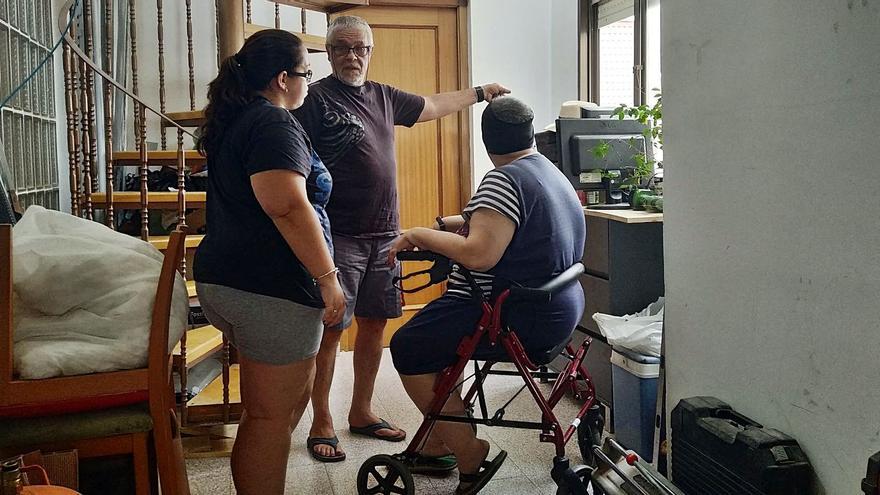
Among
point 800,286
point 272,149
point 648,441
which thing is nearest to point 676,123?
point 800,286

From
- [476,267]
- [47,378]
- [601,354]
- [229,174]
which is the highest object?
[229,174]

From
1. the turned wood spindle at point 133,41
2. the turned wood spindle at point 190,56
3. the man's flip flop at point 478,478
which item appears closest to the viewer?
the man's flip flop at point 478,478

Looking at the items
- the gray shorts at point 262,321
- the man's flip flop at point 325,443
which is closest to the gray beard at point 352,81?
the gray shorts at point 262,321

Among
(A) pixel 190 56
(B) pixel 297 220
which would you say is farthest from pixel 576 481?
(A) pixel 190 56

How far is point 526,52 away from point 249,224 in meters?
3.04

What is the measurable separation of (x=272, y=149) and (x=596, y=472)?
107cm

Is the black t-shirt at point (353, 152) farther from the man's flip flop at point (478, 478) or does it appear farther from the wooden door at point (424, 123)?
the wooden door at point (424, 123)

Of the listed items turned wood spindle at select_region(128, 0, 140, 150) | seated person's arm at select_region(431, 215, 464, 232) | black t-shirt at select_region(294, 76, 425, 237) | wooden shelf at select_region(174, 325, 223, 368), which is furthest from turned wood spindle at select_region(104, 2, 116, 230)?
seated person's arm at select_region(431, 215, 464, 232)

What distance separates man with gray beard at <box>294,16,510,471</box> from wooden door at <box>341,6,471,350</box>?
4.95 feet

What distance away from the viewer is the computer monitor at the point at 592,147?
3266 millimetres

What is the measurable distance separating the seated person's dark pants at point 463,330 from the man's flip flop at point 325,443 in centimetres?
61

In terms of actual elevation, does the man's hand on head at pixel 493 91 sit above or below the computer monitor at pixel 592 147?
above

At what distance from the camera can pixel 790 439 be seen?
5.01 ft

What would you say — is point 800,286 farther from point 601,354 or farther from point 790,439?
point 601,354
